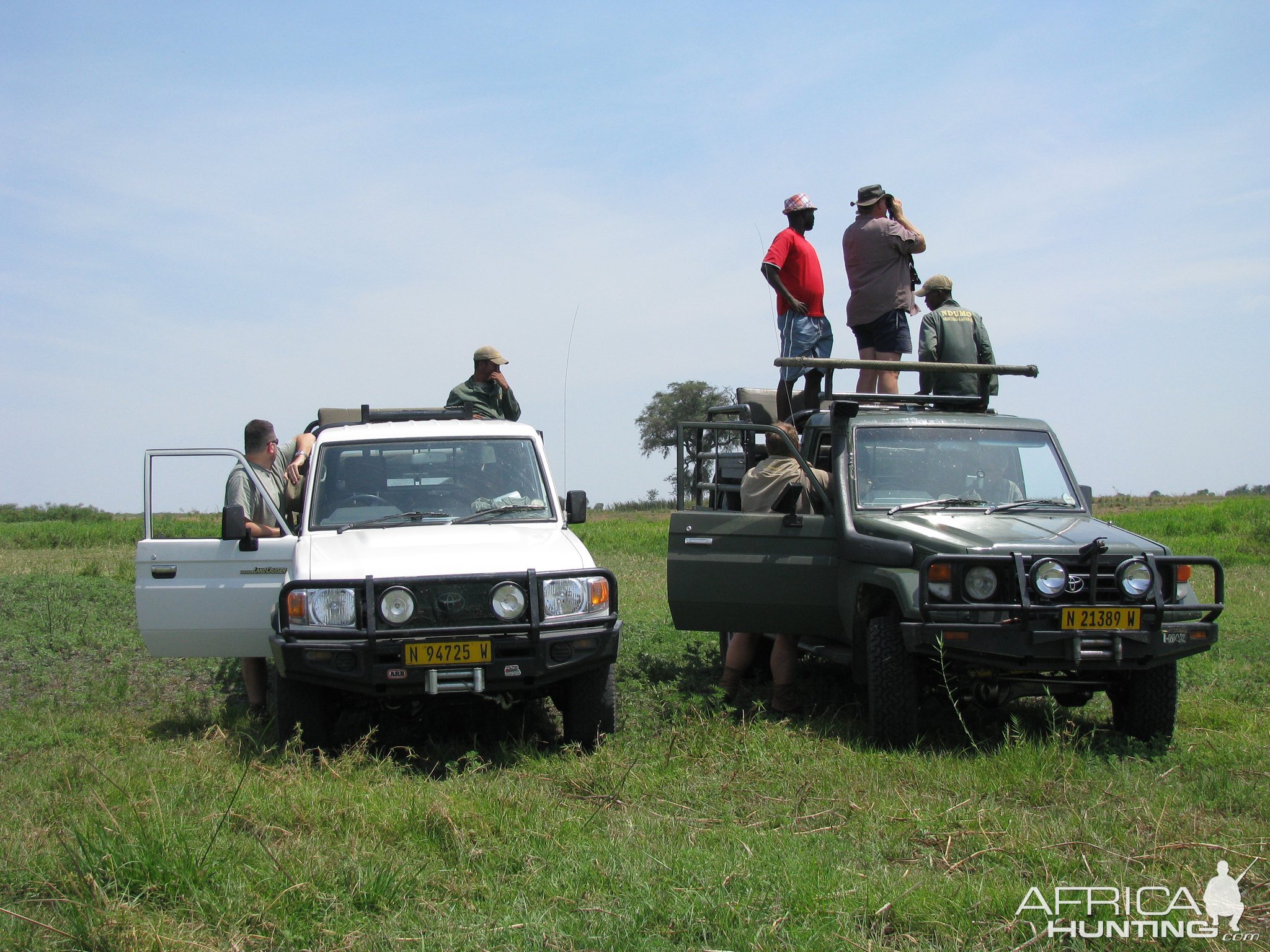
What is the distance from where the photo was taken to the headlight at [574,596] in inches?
239

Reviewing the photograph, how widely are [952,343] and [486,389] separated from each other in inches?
149

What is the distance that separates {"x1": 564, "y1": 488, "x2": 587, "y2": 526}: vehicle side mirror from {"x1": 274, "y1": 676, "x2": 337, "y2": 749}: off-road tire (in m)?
1.89

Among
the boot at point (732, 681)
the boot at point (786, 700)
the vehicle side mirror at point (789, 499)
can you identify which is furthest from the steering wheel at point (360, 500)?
the boot at point (786, 700)

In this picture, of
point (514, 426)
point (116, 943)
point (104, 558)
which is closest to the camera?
point (116, 943)

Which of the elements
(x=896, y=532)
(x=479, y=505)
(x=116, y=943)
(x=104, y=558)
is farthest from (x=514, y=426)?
(x=104, y=558)

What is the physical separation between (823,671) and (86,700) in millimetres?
5201

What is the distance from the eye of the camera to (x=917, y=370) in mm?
7676

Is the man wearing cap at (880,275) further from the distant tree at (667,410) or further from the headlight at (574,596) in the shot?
the distant tree at (667,410)

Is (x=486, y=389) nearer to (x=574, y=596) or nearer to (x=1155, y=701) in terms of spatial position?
(x=574, y=596)

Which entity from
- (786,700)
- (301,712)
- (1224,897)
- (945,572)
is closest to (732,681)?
(786,700)

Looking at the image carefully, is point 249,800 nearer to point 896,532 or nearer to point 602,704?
point 602,704

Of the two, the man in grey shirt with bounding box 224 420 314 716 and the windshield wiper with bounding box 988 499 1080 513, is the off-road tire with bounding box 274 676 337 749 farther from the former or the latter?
the windshield wiper with bounding box 988 499 1080 513

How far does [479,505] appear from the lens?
7.19 meters

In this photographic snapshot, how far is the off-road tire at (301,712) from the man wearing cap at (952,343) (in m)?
5.03
